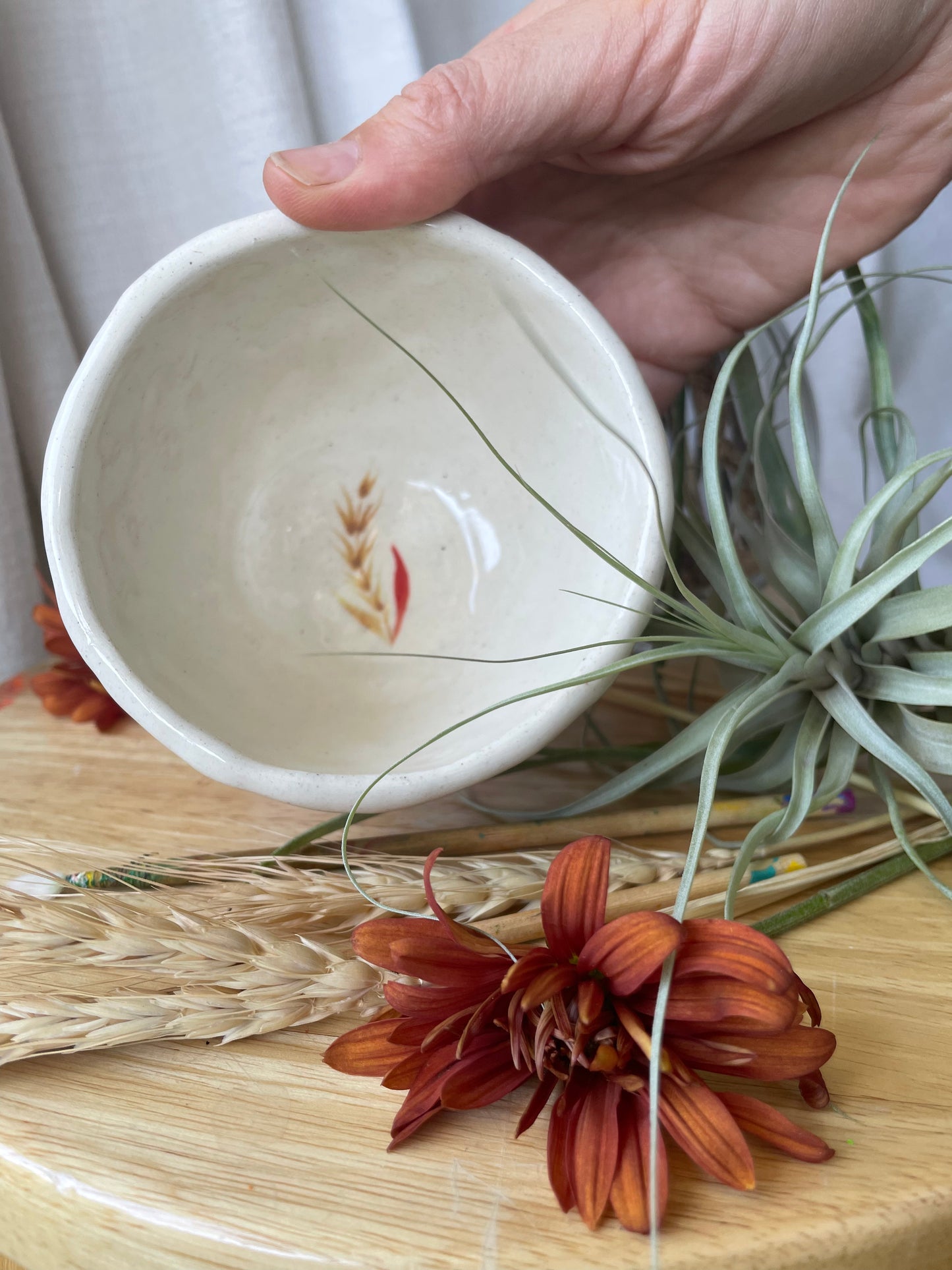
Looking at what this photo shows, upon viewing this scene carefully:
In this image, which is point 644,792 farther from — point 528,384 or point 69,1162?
point 69,1162

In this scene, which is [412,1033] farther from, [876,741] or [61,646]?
[61,646]

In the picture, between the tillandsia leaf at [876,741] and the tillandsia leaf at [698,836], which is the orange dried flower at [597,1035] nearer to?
the tillandsia leaf at [698,836]

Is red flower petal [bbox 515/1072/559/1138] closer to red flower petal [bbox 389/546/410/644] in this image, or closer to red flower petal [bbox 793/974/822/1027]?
red flower petal [bbox 793/974/822/1027]

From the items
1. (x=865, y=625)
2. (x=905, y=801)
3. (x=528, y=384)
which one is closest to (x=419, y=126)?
(x=528, y=384)

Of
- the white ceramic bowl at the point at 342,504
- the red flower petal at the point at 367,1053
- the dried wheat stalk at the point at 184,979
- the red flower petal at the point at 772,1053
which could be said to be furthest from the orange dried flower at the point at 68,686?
the red flower petal at the point at 772,1053

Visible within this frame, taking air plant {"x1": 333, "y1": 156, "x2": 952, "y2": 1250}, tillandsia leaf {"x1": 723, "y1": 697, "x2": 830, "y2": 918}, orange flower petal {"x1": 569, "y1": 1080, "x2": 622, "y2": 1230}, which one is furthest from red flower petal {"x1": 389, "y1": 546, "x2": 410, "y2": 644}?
orange flower petal {"x1": 569, "y1": 1080, "x2": 622, "y2": 1230}

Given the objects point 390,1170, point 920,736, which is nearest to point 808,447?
point 920,736

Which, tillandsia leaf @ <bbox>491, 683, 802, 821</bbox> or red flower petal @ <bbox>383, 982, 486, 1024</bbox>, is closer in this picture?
red flower petal @ <bbox>383, 982, 486, 1024</bbox>
